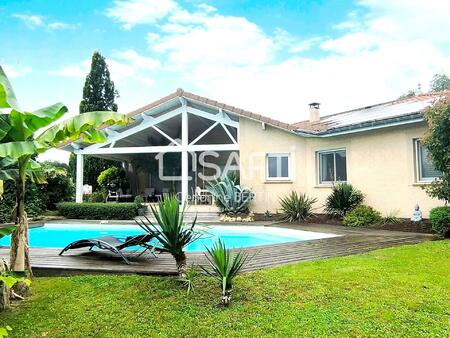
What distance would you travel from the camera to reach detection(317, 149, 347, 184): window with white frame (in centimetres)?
1711

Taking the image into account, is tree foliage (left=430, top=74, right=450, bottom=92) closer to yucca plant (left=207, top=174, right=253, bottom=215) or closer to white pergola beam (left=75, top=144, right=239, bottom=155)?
white pergola beam (left=75, top=144, right=239, bottom=155)

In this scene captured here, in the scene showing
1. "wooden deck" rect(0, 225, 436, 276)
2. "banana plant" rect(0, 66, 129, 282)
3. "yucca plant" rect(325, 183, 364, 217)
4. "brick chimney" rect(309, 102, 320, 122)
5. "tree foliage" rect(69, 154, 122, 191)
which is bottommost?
"wooden deck" rect(0, 225, 436, 276)

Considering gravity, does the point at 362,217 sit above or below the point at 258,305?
above

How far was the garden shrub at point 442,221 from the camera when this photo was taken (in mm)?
10836

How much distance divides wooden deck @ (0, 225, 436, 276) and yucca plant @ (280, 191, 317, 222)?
564 cm

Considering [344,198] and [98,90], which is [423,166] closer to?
[344,198]

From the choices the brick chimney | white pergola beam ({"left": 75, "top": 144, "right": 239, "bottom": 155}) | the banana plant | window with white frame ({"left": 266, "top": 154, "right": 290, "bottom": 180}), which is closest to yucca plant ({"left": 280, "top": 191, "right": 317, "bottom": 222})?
window with white frame ({"left": 266, "top": 154, "right": 290, "bottom": 180})

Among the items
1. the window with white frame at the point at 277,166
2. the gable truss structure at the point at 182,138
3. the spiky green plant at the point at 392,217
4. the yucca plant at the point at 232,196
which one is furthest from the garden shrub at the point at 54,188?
the spiky green plant at the point at 392,217

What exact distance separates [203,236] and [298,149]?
826cm

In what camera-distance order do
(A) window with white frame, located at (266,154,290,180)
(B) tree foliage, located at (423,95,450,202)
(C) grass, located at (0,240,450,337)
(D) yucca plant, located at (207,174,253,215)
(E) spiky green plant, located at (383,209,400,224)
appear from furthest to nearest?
(A) window with white frame, located at (266,154,290,180) < (D) yucca plant, located at (207,174,253,215) < (E) spiky green plant, located at (383,209,400,224) < (B) tree foliage, located at (423,95,450,202) < (C) grass, located at (0,240,450,337)

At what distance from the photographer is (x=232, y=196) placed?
60.2 feet

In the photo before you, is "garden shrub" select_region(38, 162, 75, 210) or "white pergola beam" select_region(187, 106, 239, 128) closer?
"white pergola beam" select_region(187, 106, 239, 128)

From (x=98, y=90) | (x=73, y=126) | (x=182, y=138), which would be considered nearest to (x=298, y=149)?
(x=182, y=138)

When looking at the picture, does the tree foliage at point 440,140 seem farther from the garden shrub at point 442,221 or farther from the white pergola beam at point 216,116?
the white pergola beam at point 216,116
